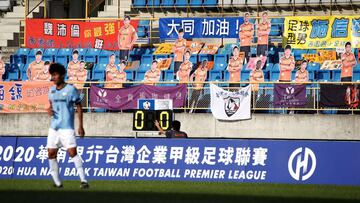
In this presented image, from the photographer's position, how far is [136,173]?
22203 mm

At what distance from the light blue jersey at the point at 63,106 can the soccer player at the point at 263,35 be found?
54.3ft

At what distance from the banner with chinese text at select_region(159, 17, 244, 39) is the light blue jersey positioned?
17.9 m

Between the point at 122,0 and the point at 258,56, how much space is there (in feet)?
28.7

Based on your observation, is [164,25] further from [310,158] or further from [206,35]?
[310,158]

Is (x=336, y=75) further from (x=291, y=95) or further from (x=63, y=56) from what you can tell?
(x=63, y=56)

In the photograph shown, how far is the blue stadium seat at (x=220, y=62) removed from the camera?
109 ft

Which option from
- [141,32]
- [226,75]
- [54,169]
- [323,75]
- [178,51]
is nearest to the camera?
[54,169]

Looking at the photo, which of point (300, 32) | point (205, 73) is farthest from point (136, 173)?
point (300, 32)

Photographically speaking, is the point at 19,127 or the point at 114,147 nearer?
the point at 114,147

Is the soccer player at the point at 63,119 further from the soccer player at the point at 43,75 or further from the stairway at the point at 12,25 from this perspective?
the stairway at the point at 12,25

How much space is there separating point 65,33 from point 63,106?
20.4m

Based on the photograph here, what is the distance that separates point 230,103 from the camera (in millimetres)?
29750

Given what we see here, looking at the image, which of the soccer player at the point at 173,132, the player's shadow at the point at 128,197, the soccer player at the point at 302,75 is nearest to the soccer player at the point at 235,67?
the soccer player at the point at 302,75

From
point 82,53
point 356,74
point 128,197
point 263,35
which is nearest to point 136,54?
point 82,53
